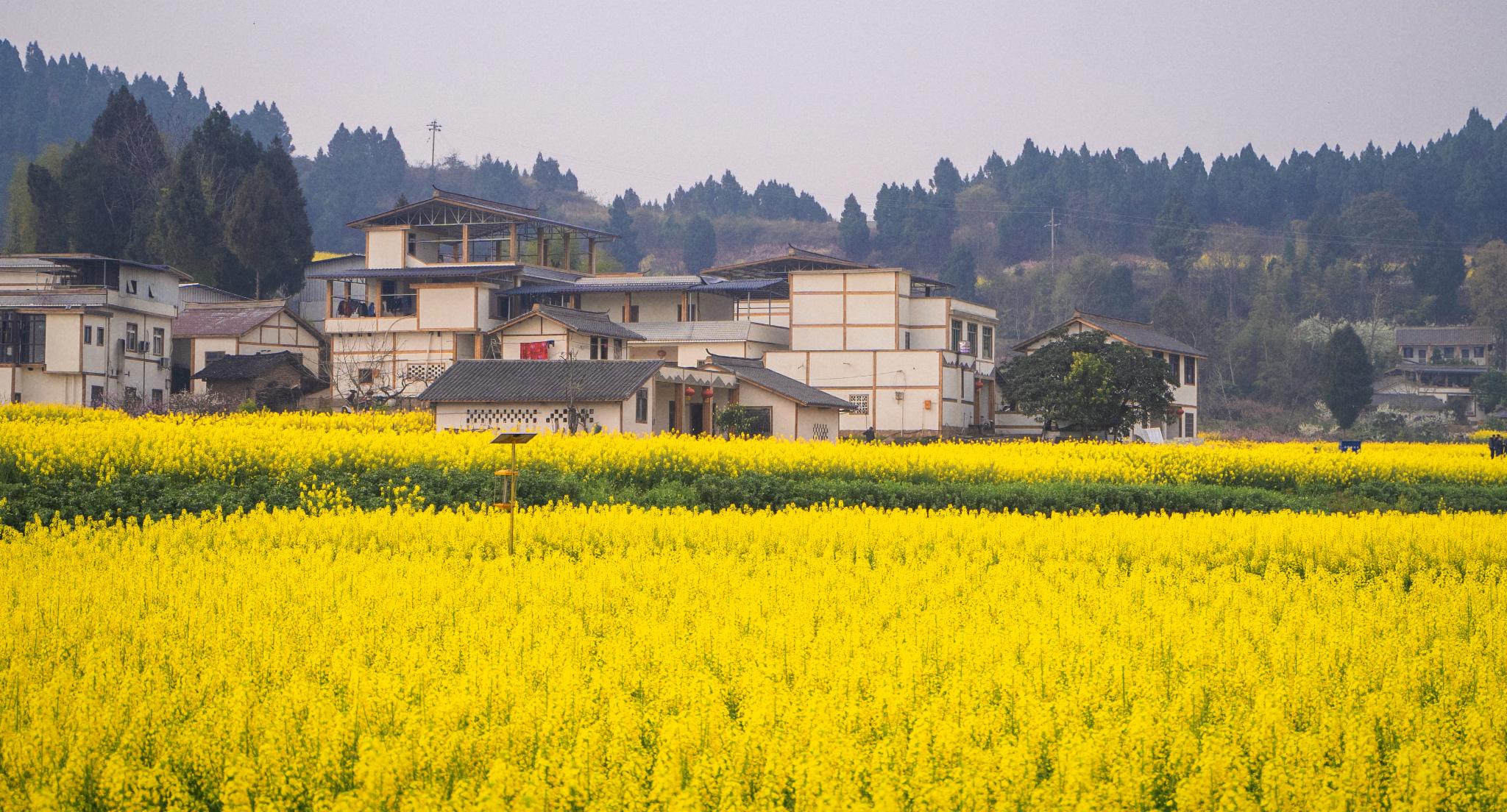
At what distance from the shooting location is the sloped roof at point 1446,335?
77.6 metres

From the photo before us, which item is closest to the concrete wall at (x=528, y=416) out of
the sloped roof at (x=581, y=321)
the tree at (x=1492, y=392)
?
the sloped roof at (x=581, y=321)

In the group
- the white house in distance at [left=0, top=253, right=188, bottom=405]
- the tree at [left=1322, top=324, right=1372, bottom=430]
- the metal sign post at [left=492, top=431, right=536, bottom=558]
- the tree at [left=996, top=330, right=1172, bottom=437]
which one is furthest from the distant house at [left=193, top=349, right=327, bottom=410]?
the tree at [left=1322, top=324, right=1372, bottom=430]

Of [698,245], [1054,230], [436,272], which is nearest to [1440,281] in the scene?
[1054,230]

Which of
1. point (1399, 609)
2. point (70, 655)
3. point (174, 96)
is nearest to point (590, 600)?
point (70, 655)

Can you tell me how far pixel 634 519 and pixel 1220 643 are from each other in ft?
26.3

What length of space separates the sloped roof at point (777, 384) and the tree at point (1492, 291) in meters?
54.9

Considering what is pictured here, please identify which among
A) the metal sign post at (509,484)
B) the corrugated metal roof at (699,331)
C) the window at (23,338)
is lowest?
the metal sign post at (509,484)

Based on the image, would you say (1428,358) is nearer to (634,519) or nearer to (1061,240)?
(1061,240)

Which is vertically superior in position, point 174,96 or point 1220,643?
point 174,96

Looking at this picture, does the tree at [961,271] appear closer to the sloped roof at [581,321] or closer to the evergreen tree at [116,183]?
the evergreen tree at [116,183]

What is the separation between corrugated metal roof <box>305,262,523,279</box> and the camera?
Result: 4866cm

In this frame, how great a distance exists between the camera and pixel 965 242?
120562 millimetres

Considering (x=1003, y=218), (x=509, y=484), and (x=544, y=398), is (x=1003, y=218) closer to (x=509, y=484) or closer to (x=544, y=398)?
(x=544, y=398)

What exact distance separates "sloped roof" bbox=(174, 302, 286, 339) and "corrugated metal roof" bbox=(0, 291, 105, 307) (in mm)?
4760
